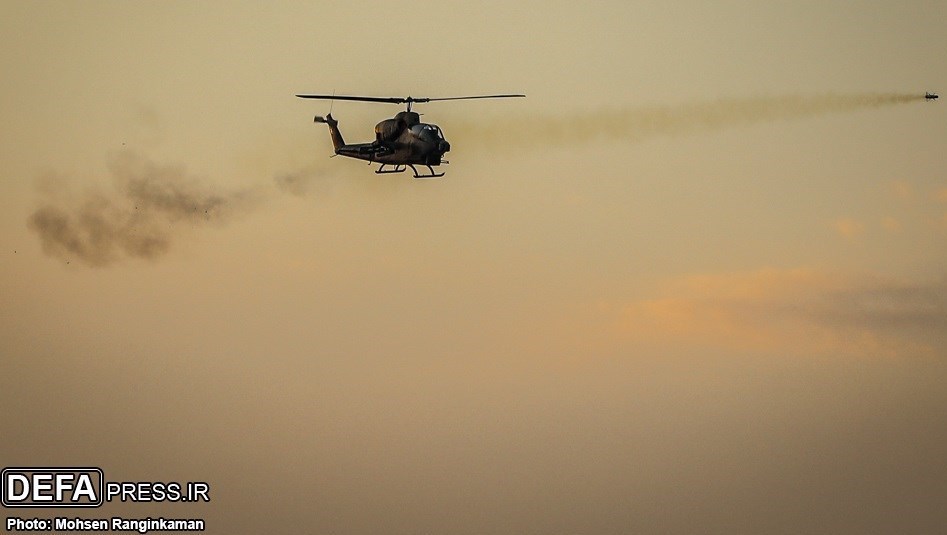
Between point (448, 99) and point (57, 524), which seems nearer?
point (448, 99)

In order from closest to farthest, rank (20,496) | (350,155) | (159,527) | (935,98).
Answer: (935,98) < (350,155) < (20,496) < (159,527)

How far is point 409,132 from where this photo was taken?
330 ft

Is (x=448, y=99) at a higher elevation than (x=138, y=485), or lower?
higher

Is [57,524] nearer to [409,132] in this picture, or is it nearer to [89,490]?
[89,490]

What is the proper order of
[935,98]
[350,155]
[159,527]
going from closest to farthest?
1. [935,98]
2. [350,155]
3. [159,527]

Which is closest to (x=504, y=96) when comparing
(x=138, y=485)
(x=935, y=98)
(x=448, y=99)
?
(x=448, y=99)

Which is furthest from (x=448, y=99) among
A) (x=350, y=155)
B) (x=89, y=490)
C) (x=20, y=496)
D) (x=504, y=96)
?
(x=20, y=496)

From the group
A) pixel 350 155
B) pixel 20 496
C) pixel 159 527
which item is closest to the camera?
pixel 350 155

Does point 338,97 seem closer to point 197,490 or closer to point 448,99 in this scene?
point 448,99

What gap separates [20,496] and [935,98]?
226 ft


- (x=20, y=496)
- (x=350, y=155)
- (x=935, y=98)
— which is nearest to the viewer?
(x=935, y=98)

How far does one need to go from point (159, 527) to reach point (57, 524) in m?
45.8

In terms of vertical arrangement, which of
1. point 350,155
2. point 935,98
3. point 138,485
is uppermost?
point 350,155

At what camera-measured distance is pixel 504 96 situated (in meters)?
98.2
